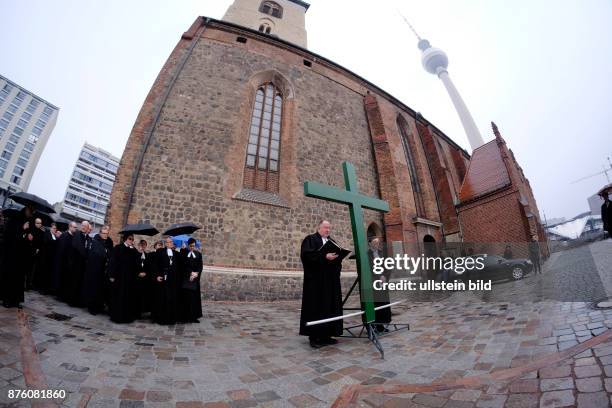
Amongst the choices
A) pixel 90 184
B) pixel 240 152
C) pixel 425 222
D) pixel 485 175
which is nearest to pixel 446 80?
pixel 485 175

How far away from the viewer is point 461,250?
1442 cm

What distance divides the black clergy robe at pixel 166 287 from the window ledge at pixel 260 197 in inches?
168

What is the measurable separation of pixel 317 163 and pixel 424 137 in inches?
417

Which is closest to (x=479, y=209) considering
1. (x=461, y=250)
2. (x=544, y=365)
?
(x=461, y=250)

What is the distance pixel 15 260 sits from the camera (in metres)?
4.26

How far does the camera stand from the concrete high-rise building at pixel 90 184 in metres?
62.1

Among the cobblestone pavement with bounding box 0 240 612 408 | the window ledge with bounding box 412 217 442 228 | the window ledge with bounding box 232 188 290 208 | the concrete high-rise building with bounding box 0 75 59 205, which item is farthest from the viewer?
the concrete high-rise building with bounding box 0 75 59 205

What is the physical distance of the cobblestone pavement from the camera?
1918 millimetres

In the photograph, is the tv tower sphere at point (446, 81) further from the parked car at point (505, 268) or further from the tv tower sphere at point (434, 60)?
the parked car at point (505, 268)

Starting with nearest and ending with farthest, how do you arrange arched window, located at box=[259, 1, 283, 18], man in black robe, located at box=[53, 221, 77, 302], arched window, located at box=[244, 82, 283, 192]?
man in black robe, located at box=[53, 221, 77, 302] → arched window, located at box=[244, 82, 283, 192] → arched window, located at box=[259, 1, 283, 18]

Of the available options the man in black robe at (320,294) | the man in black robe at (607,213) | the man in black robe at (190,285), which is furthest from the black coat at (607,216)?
the man in black robe at (190,285)

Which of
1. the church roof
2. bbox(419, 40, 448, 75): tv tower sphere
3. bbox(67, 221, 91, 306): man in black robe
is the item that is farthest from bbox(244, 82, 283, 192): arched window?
bbox(419, 40, 448, 75): tv tower sphere

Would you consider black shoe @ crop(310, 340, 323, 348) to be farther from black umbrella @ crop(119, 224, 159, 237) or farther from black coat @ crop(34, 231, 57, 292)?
black coat @ crop(34, 231, 57, 292)

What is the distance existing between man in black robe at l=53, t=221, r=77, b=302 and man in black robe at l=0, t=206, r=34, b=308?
4.13 ft
